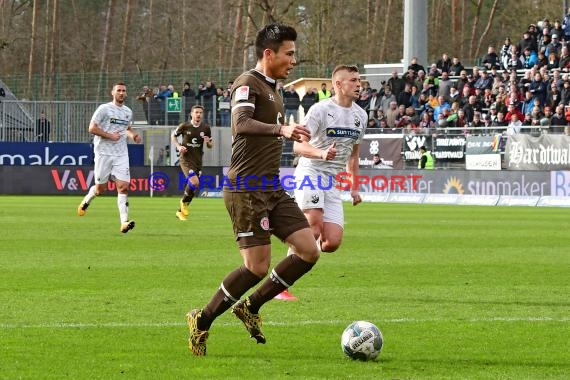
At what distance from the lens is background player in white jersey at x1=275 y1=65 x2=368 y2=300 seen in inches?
458

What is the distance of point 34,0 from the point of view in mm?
79625

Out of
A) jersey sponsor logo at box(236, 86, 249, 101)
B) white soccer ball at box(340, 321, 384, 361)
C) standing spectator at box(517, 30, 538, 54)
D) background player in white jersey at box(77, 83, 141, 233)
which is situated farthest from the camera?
standing spectator at box(517, 30, 538, 54)

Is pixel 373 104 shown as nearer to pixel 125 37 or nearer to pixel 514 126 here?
pixel 514 126

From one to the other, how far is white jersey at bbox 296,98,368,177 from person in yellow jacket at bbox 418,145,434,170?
25590mm

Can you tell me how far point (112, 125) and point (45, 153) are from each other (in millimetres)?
22412

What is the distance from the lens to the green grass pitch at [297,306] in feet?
25.7

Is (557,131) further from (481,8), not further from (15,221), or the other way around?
(481,8)

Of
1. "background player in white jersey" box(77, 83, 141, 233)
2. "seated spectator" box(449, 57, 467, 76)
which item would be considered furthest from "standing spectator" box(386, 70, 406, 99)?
"background player in white jersey" box(77, 83, 141, 233)

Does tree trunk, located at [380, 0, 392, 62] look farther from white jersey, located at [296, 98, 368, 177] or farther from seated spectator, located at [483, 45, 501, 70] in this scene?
white jersey, located at [296, 98, 368, 177]

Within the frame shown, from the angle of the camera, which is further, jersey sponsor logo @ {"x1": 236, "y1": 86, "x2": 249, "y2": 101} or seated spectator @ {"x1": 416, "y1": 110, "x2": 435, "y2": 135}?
seated spectator @ {"x1": 416, "y1": 110, "x2": 435, "y2": 135}

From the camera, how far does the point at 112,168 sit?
2095 cm

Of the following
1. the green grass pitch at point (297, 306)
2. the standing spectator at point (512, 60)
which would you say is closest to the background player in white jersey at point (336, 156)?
the green grass pitch at point (297, 306)

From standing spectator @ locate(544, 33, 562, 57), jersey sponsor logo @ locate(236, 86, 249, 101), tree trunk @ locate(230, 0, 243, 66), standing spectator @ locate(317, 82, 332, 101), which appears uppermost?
tree trunk @ locate(230, 0, 243, 66)

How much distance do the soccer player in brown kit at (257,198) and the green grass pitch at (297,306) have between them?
336 mm
